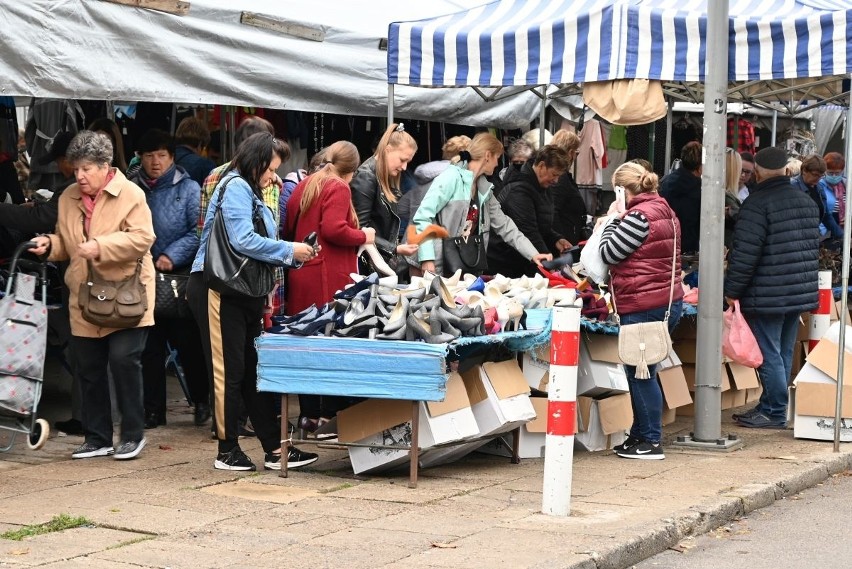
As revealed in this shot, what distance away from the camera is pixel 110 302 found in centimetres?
748

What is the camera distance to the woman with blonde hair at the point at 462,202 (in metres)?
8.80

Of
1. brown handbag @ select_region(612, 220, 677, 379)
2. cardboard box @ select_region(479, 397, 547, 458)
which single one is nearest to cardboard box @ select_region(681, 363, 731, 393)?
brown handbag @ select_region(612, 220, 677, 379)

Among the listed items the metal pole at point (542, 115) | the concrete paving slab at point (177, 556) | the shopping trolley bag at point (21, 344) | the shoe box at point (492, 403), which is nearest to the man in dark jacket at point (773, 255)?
the shoe box at point (492, 403)

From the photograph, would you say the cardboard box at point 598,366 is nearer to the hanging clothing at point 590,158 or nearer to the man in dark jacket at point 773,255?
the man in dark jacket at point 773,255

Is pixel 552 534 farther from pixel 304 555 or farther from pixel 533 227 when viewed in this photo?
pixel 533 227

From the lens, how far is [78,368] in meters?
7.88

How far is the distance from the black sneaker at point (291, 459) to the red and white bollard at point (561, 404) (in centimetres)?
169

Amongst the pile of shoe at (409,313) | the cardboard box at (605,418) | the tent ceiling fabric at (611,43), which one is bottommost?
the cardboard box at (605,418)

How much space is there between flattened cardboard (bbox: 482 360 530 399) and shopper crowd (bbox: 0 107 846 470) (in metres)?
0.24

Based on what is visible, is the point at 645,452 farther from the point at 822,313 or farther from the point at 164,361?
the point at 164,361

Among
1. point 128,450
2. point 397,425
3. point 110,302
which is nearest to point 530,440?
point 397,425

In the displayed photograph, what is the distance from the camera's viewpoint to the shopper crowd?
729 cm

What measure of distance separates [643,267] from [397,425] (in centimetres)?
192

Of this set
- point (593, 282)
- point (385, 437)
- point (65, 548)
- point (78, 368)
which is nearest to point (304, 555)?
point (65, 548)
